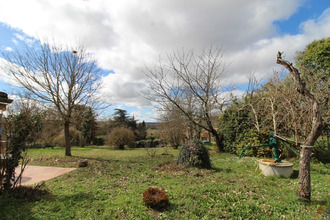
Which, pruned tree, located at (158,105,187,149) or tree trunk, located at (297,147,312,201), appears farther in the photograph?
pruned tree, located at (158,105,187,149)

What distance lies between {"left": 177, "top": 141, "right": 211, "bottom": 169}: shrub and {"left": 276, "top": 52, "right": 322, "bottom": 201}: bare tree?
3.08 metres

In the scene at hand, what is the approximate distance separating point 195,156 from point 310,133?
351 centimetres

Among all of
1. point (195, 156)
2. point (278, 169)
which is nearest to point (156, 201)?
point (195, 156)

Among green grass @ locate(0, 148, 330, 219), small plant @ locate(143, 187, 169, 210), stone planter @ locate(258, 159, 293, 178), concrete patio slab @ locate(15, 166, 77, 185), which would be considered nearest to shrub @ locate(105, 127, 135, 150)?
concrete patio slab @ locate(15, 166, 77, 185)

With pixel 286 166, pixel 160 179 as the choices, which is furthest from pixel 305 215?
pixel 160 179

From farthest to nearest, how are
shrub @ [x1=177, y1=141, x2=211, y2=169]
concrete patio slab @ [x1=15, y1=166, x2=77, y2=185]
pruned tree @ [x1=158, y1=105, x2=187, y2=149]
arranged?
pruned tree @ [x1=158, y1=105, x2=187, y2=149]
shrub @ [x1=177, y1=141, x2=211, y2=169]
concrete patio slab @ [x1=15, y1=166, x2=77, y2=185]

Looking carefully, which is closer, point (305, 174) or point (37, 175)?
point (305, 174)

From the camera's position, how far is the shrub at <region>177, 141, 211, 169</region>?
6070 millimetres

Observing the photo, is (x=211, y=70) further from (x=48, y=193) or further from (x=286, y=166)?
(x=48, y=193)

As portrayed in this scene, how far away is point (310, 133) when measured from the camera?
10.2 feet

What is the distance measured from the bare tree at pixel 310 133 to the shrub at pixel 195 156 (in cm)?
308

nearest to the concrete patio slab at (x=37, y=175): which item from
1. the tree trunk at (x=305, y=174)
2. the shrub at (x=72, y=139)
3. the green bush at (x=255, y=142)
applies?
the tree trunk at (x=305, y=174)

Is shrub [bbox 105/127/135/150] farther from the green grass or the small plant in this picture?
the small plant

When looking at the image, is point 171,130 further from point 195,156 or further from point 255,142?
point 195,156
